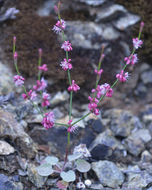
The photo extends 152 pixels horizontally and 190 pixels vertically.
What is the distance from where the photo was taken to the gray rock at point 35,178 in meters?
3.76

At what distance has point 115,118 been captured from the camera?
5.38m

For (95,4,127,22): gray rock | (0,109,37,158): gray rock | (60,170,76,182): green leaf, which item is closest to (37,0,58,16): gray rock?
(95,4,127,22): gray rock

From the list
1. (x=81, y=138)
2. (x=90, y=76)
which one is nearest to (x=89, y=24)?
(x=90, y=76)

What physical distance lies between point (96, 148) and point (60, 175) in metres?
0.87

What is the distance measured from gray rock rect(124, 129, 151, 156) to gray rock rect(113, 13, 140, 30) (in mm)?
2622

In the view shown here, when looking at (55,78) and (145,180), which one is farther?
(55,78)

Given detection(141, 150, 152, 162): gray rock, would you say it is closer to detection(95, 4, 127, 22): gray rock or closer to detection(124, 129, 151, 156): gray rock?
detection(124, 129, 151, 156): gray rock

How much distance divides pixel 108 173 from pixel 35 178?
113 cm

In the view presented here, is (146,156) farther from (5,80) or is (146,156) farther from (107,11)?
(107,11)

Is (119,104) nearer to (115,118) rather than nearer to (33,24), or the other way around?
(115,118)

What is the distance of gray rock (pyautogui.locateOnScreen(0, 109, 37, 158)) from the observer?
13.1 feet

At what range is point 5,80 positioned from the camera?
17.5ft

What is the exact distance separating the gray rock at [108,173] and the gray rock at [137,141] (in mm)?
777

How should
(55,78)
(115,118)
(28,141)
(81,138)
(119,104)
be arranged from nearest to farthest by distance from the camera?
(28,141), (81,138), (115,118), (55,78), (119,104)
